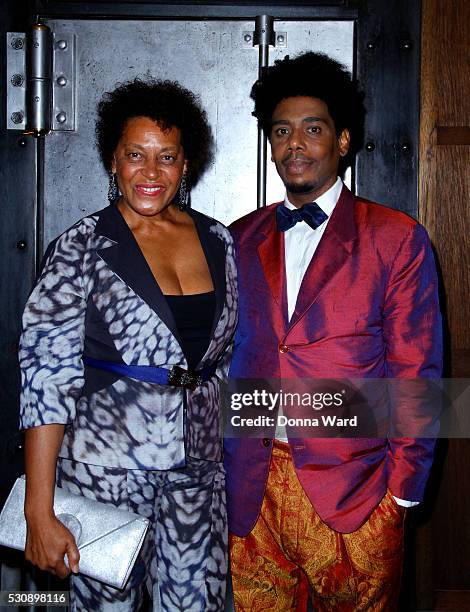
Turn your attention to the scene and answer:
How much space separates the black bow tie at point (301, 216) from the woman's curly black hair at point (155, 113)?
24 cm

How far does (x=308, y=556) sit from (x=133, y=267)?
77 centimetres

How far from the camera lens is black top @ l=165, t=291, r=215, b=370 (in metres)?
1.69

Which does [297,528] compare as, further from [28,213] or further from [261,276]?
[28,213]

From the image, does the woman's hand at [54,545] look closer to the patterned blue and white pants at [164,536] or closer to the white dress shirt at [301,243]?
the patterned blue and white pants at [164,536]

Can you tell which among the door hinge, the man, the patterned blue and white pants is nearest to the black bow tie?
the man

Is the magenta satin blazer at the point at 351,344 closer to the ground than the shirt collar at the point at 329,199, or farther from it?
closer to the ground

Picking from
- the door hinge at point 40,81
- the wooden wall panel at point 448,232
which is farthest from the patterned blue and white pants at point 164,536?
the door hinge at point 40,81

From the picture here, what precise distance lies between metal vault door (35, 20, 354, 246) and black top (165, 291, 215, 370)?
64 centimetres

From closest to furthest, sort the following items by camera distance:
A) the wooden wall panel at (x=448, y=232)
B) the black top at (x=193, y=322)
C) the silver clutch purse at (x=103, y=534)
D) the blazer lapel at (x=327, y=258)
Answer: the silver clutch purse at (x=103, y=534) < the black top at (x=193, y=322) < the blazer lapel at (x=327, y=258) < the wooden wall panel at (x=448, y=232)

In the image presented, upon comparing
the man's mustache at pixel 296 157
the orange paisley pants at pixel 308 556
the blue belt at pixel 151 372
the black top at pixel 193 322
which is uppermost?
the man's mustache at pixel 296 157

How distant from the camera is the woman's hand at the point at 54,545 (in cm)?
158

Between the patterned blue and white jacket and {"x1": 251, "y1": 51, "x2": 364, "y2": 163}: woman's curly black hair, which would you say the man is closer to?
{"x1": 251, "y1": 51, "x2": 364, "y2": 163}: woman's curly black hair

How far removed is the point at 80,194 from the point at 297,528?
3.68 ft

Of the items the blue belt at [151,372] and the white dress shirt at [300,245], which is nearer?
the blue belt at [151,372]
